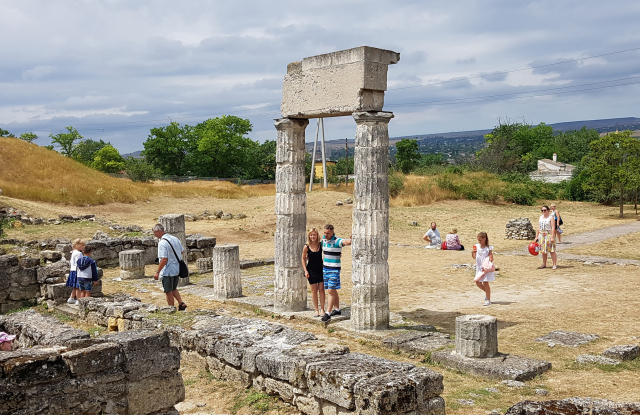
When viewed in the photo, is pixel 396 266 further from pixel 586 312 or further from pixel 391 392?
pixel 391 392

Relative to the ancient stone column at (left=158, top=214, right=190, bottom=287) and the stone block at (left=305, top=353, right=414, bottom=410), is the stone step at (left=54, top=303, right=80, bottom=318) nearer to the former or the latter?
the ancient stone column at (left=158, top=214, right=190, bottom=287)

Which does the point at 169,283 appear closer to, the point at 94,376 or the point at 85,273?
the point at 85,273

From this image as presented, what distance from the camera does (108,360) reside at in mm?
5734

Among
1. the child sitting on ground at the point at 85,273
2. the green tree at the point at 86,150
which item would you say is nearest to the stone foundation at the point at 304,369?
the child sitting on ground at the point at 85,273

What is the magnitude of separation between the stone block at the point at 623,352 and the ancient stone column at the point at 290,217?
5521 millimetres

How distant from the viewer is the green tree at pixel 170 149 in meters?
67.4

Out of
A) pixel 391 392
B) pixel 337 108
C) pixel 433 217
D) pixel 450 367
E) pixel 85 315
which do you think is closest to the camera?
pixel 391 392

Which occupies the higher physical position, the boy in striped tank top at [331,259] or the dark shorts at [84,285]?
the boy in striped tank top at [331,259]

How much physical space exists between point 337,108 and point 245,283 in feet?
22.3

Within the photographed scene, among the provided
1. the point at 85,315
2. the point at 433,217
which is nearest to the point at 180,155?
the point at 433,217

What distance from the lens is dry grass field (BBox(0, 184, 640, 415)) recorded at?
7324mm

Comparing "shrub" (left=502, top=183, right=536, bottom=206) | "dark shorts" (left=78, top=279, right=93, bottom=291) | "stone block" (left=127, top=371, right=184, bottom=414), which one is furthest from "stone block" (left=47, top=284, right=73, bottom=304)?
"shrub" (left=502, top=183, right=536, bottom=206)

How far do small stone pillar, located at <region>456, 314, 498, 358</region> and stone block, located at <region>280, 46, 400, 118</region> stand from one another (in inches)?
153

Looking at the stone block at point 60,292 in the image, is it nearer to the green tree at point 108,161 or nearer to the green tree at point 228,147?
the green tree at point 228,147
